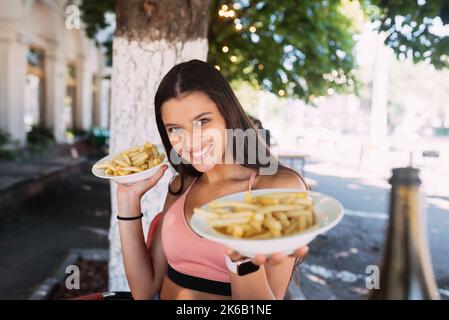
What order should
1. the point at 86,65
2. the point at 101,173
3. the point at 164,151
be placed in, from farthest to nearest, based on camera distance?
the point at 86,65
the point at 164,151
the point at 101,173

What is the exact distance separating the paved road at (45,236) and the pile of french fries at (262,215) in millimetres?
3348

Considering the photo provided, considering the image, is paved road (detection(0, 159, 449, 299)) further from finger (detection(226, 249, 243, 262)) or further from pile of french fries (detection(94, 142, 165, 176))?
finger (detection(226, 249, 243, 262))

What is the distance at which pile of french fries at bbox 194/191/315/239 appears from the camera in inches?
42.9

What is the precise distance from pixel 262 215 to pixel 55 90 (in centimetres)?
1242

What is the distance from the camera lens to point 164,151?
167cm

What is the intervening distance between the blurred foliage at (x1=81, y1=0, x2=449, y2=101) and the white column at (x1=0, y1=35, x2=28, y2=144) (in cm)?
403

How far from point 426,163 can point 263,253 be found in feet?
2.05

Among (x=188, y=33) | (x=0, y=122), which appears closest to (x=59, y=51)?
(x=0, y=122)

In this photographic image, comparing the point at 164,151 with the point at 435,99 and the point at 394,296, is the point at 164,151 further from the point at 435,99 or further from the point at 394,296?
the point at 435,99

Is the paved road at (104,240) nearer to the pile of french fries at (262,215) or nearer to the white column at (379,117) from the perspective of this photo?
the white column at (379,117)

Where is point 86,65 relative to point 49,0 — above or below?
below

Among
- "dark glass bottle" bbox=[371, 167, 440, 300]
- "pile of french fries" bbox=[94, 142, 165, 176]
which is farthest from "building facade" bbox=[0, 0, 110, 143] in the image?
"dark glass bottle" bbox=[371, 167, 440, 300]

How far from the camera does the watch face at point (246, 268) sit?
3.94ft

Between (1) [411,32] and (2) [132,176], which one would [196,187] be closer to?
(2) [132,176]
